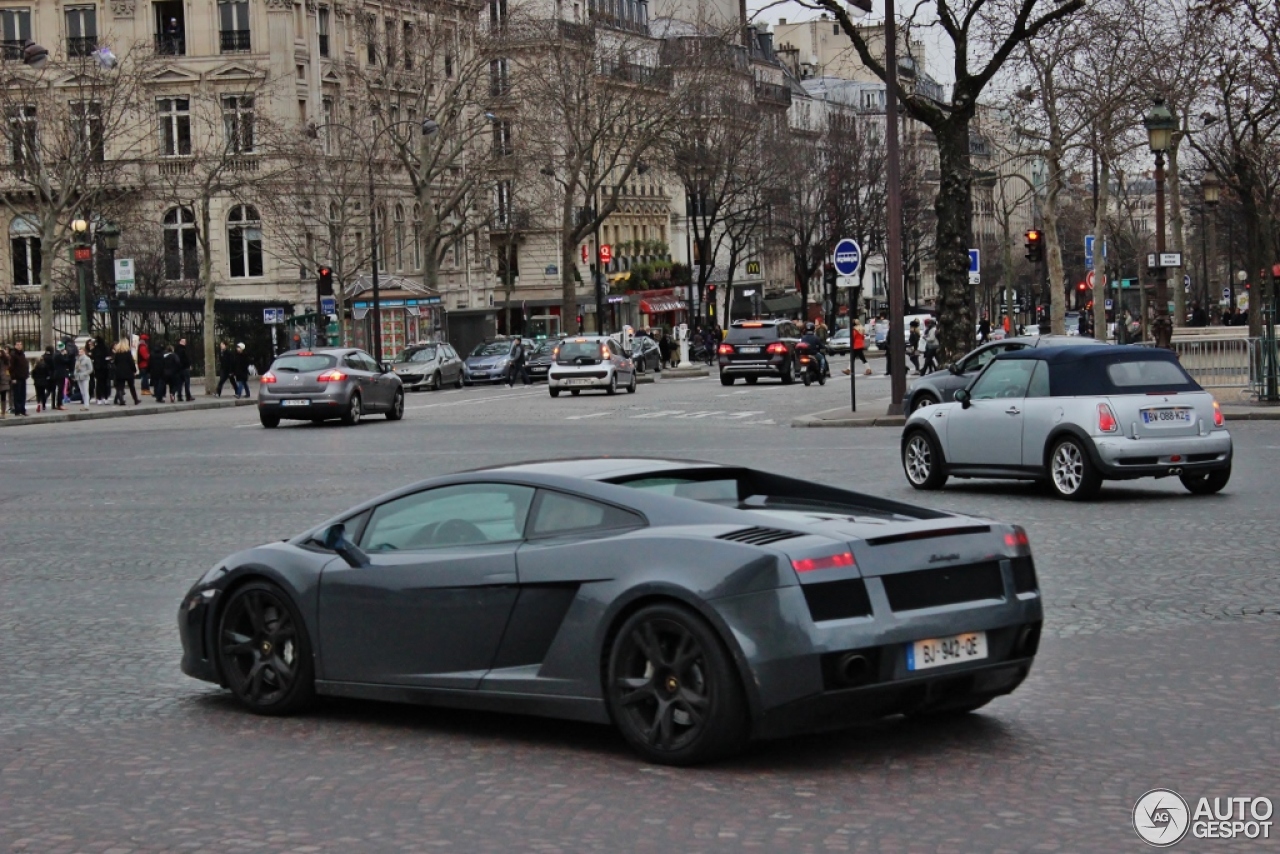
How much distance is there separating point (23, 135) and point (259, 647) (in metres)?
55.6

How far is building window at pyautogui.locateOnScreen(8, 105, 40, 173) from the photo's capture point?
6134cm

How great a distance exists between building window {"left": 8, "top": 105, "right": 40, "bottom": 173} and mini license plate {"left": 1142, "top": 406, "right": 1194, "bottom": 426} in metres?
47.8

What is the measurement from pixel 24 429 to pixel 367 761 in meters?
36.4

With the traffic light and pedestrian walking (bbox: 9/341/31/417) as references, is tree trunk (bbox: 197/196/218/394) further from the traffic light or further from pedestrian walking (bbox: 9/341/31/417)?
the traffic light

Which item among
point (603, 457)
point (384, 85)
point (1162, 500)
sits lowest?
point (1162, 500)

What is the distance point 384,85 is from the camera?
7881cm

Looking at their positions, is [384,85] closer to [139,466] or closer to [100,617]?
[139,466]

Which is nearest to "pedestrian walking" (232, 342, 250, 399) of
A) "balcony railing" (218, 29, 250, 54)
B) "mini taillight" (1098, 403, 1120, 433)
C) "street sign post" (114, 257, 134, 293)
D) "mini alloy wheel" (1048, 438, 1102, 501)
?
"street sign post" (114, 257, 134, 293)

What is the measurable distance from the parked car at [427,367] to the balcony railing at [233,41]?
22.7 metres

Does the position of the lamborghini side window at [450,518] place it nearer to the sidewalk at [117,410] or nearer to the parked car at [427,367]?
the sidewalk at [117,410]

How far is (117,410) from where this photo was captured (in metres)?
50.2

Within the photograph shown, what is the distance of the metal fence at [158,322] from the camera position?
201ft

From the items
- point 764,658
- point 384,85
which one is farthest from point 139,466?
point 384,85

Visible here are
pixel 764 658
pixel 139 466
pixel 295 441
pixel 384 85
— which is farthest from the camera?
pixel 384 85
